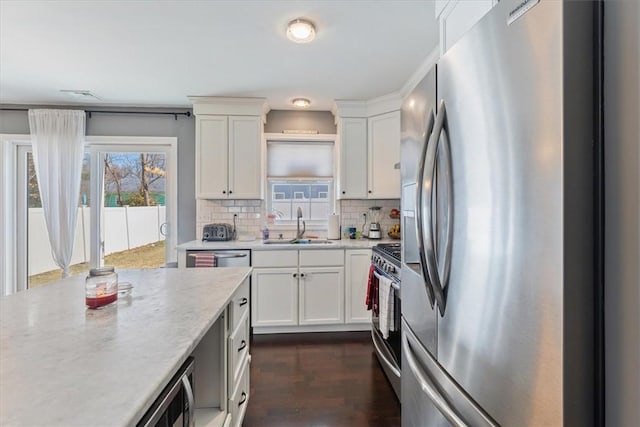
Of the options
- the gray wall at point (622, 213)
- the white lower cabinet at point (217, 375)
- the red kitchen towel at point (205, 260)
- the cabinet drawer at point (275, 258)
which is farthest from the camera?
the cabinet drawer at point (275, 258)

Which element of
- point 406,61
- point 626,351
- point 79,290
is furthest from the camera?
point 406,61

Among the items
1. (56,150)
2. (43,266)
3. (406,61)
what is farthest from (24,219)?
(406,61)

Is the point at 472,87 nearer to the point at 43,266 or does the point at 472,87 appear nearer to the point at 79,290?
the point at 79,290

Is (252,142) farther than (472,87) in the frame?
Yes

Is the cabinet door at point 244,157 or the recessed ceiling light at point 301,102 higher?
the recessed ceiling light at point 301,102

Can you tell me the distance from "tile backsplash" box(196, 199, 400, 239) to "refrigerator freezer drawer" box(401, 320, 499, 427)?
2.38m

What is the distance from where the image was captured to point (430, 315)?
1.06 m

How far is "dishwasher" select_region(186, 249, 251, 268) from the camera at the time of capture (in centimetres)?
295

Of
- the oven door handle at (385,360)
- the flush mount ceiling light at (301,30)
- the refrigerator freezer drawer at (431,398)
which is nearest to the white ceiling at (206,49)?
the flush mount ceiling light at (301,30)

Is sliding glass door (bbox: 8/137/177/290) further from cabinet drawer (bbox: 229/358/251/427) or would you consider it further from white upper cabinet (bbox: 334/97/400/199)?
cabinet drawer (bbox: 229/358/251/427)

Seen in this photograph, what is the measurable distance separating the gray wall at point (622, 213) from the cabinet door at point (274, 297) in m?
2.64

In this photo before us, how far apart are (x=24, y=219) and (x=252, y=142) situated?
2.87 metres

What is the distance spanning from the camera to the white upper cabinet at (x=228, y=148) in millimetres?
3309

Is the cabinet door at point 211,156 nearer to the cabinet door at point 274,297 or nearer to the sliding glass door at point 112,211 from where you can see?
the sliding glass door at point 112,211
